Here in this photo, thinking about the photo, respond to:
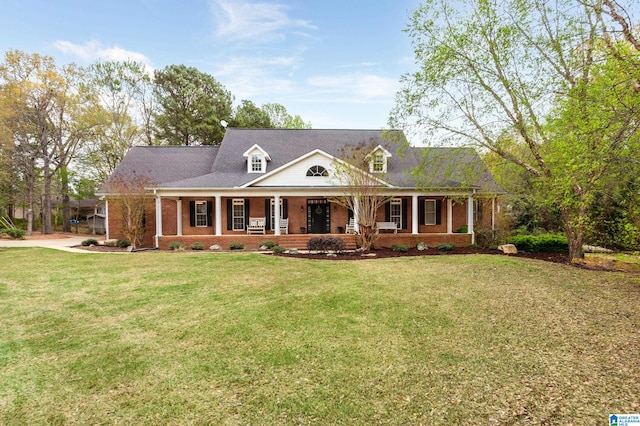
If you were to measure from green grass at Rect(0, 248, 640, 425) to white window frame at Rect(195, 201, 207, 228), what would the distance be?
31.6 feet

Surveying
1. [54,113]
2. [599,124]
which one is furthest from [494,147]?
[54,113]

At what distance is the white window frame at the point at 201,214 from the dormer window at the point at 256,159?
3242 millimetres

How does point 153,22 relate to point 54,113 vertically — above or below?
above

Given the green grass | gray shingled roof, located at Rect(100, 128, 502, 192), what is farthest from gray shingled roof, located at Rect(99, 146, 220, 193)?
the green grass

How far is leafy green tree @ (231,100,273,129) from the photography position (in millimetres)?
32862

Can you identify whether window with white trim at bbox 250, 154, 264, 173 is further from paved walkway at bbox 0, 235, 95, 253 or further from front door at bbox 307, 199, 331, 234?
paved walkway at bbox 0, 235, 95, 253

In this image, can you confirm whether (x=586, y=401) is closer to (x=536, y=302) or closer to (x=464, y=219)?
(x=536, y=302)

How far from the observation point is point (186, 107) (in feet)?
105

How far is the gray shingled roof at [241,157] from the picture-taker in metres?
17.2

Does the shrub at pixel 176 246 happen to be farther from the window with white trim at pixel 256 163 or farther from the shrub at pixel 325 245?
the shrub at pixel 325 245

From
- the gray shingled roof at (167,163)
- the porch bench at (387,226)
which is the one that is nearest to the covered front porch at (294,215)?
the porch bench at (387,226)

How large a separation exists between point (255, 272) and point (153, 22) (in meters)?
13.4

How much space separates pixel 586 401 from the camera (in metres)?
3.10

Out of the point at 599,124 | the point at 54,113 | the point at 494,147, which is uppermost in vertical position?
the point at 54,113
